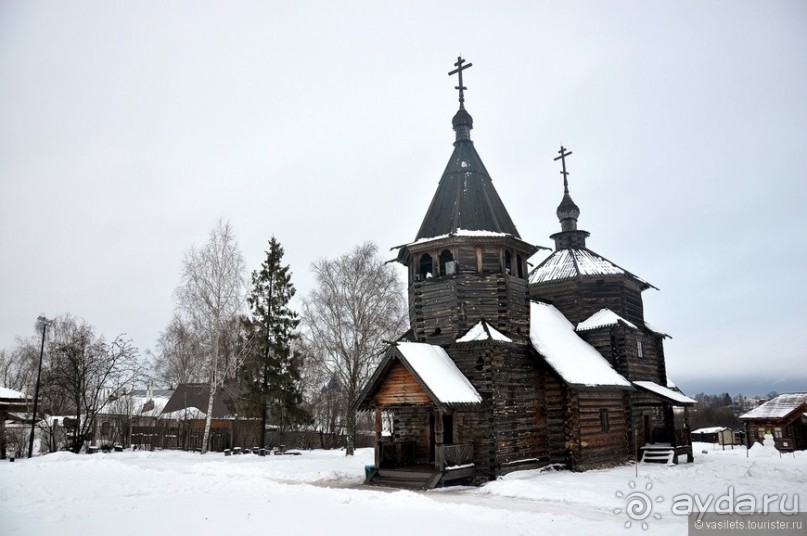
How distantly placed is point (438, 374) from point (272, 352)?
16.4 m

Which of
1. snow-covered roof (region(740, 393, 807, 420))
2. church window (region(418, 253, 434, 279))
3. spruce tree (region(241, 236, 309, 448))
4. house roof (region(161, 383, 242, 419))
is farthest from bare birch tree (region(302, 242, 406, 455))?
snow-covered roof (region(740, 393, 807, 420))

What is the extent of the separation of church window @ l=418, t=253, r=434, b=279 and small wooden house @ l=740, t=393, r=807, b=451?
3320cm

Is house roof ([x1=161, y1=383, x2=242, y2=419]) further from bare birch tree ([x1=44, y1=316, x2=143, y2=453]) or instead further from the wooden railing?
the wooden railing

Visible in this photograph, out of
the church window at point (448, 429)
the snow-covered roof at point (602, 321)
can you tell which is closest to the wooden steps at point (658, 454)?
the snow-covered roof at point (602, 321)

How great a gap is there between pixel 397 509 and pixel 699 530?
6.18 m

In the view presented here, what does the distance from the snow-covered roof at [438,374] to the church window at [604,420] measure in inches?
270

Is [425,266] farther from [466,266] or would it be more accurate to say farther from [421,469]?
[421,469]

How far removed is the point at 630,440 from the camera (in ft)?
80.6

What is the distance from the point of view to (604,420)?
75.7 feet

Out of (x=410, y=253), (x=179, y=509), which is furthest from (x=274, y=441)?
(x=179, y=509)

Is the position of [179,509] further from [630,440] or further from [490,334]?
[630,440]

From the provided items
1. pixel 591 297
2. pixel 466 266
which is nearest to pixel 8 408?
pixel 466 266

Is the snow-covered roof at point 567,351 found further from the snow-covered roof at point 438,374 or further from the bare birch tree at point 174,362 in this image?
the bare birch tree at point 174,362

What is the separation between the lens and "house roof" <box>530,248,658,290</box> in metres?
28.1
